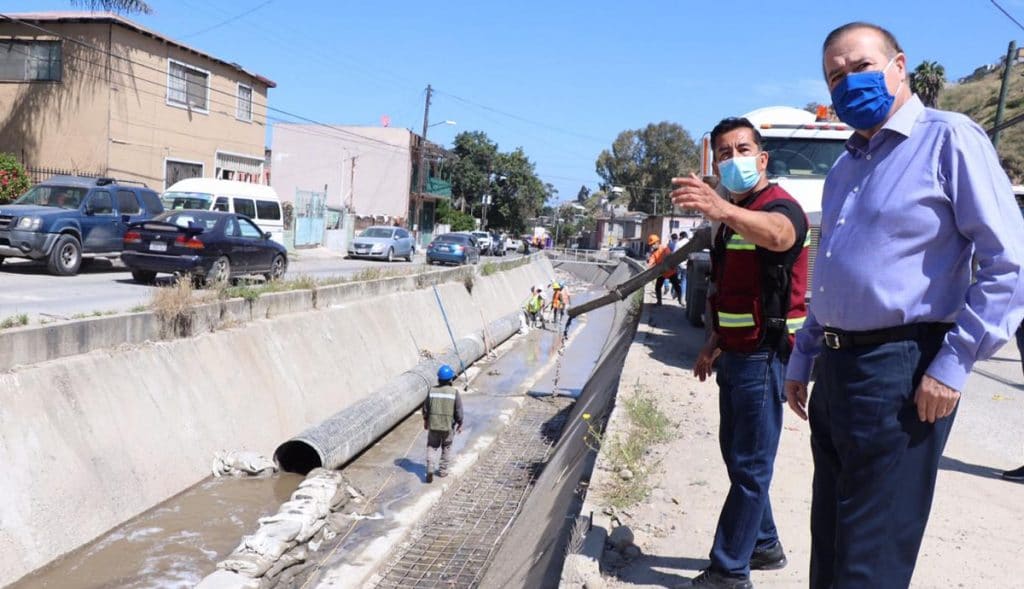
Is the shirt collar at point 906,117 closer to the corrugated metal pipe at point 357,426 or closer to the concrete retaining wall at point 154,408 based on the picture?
the concrete retaining wall at point 154,408

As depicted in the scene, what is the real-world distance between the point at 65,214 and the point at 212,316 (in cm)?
702

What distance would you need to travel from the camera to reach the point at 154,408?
8.58m

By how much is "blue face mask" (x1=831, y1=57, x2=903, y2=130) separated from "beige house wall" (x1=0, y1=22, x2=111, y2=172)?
2550cm

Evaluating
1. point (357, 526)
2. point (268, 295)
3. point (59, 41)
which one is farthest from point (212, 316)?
point (59, 41)

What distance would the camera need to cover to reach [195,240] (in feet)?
46.5

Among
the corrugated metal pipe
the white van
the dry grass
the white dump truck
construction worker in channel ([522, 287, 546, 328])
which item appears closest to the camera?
the dry grass

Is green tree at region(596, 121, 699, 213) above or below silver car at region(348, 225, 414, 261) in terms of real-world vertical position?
above

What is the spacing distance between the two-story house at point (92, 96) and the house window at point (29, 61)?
1.2 inches

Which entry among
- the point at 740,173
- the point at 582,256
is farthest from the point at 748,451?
the point at 582,256

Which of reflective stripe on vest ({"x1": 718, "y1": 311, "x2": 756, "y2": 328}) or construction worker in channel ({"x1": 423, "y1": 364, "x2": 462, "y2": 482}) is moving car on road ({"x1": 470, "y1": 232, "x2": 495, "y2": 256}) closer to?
construction worker in channel ({"x1": 423, "y1": 364, "x2": 462, "y2": 482})

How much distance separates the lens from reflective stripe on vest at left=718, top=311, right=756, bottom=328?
3.70 m

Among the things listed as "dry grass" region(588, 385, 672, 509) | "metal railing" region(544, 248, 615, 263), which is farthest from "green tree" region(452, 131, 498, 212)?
"dry grass" region(588, 385, 672, 509)

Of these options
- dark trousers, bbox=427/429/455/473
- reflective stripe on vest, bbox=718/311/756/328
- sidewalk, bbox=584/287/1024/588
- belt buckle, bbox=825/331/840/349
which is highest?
belt buckle, bbox=825/331/840/349

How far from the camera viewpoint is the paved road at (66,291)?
34.8 ft
